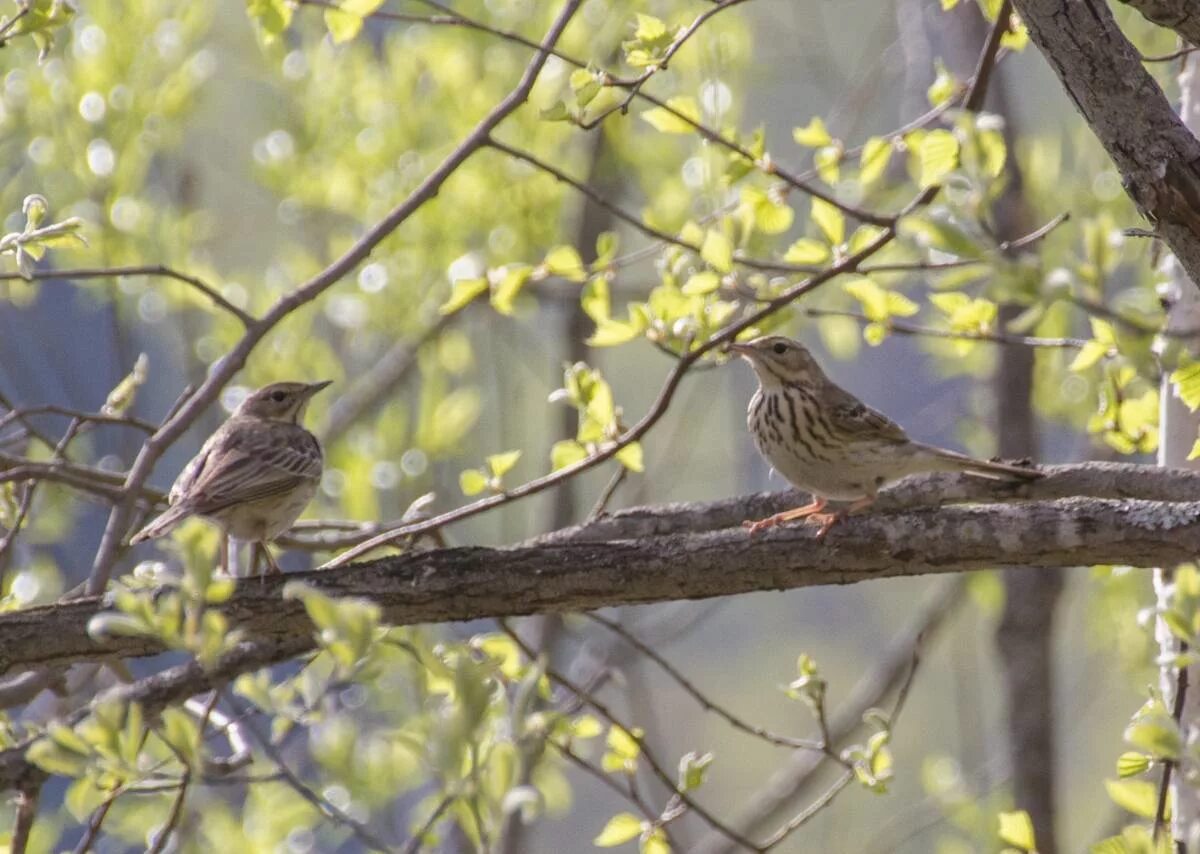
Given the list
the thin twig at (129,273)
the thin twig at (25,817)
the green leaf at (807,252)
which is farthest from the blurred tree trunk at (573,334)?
the thin twig at (129,273)

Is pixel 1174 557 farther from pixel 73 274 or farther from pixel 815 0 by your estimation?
pixel 815 0

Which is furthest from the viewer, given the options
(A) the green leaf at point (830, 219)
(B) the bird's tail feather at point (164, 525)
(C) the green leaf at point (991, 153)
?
(A) the green leaf at point (830, 219)

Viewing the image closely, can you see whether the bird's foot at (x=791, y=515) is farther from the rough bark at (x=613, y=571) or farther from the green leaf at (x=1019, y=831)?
the green leaf at (x=1019, y=831)

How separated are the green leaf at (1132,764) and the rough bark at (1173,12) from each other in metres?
1.82

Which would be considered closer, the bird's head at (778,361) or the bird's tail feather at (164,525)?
the bird's tail feather at (164,525)

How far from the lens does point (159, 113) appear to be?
9.84 m

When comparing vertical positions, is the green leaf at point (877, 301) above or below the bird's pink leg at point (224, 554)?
above

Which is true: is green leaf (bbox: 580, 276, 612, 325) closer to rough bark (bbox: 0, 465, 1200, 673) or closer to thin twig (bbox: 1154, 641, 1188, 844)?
rough bark (bbox: 0, 465, 1200, 673)

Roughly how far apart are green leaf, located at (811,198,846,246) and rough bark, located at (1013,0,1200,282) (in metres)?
1.73

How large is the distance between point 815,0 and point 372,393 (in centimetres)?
533

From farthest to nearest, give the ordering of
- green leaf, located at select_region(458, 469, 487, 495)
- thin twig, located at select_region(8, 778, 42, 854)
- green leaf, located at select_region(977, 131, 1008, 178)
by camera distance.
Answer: green leaf, located at select_region(458, 469, 487, 495)
thin twig, located at select_region(8, 778, 42, 854)
green leaf, located at select_region(977, 131, 1008, 178)

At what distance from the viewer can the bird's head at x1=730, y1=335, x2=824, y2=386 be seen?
676 centimetres

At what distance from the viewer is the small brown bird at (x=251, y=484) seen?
595cm

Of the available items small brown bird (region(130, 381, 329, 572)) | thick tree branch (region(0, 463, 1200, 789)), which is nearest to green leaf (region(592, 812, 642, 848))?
thick tree branch (region(0, 463, 1200, 789))
